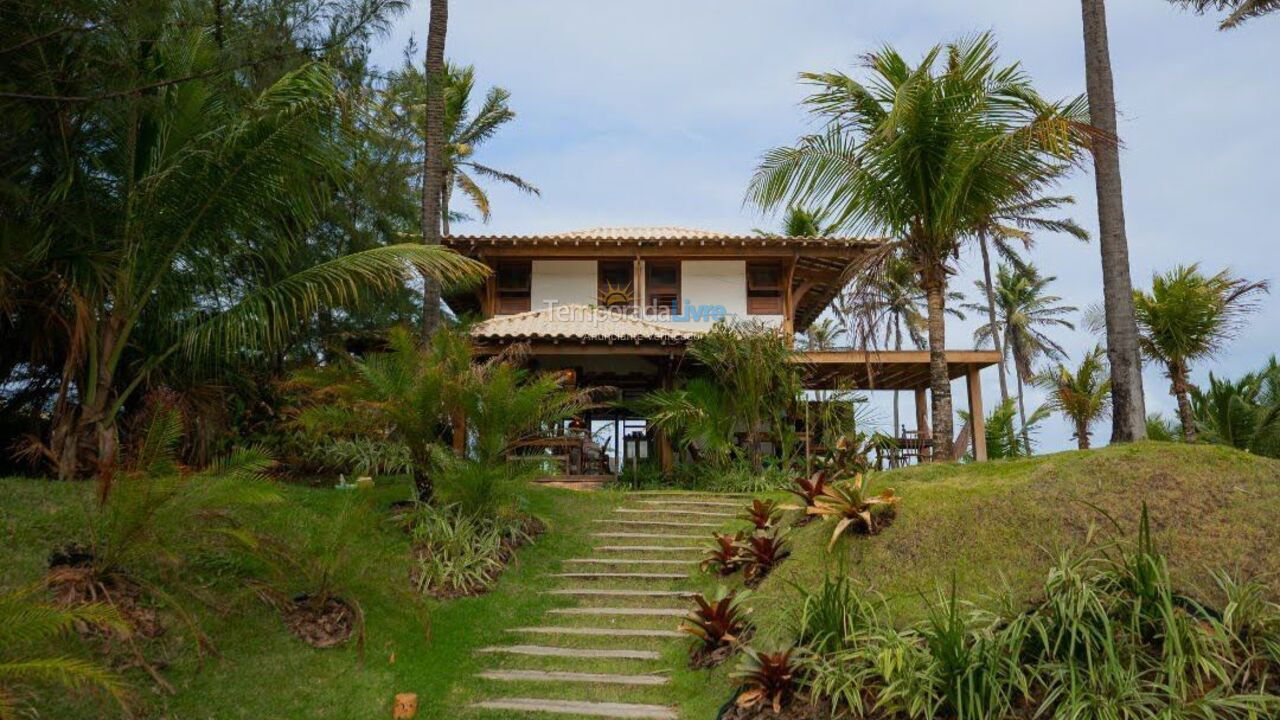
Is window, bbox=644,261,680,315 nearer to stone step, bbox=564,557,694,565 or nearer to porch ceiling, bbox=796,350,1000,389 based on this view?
porch ceiling, bbox=796,350,1000,389

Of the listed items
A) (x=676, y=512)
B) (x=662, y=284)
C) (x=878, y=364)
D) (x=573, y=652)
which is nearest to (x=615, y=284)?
(x=662, y=284)

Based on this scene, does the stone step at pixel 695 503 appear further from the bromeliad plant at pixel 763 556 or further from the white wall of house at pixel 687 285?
the white wall of house at pixel 687 285

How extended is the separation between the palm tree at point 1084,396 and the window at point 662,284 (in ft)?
30.1

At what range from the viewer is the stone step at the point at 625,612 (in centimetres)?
842

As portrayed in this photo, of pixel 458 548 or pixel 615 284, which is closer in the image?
pixel 458 548

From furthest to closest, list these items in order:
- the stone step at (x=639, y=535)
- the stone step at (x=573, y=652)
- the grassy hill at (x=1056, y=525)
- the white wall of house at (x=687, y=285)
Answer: the white wall of house at (x=687, y=285), the stone step at (x=639, y=535), the stone step at (x=573, y=652), the grassy hill at (x=1056, y=525)

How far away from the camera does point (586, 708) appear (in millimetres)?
6496

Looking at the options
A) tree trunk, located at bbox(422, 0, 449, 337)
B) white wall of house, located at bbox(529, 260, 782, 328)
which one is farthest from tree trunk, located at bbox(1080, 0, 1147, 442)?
white wall of house, located at bbox(529, 260, 782, 328)

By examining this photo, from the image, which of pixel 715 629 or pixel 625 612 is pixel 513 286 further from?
pixel 715 629

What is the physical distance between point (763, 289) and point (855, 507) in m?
12.6

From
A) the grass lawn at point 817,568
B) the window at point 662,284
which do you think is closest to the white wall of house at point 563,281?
the window at point 662,284

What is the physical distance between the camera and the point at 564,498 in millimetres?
12656

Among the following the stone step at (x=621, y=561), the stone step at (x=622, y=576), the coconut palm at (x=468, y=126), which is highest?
the coconut palm at (x=468, y=126)

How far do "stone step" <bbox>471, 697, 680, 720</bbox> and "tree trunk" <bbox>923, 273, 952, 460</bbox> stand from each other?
200 inches
